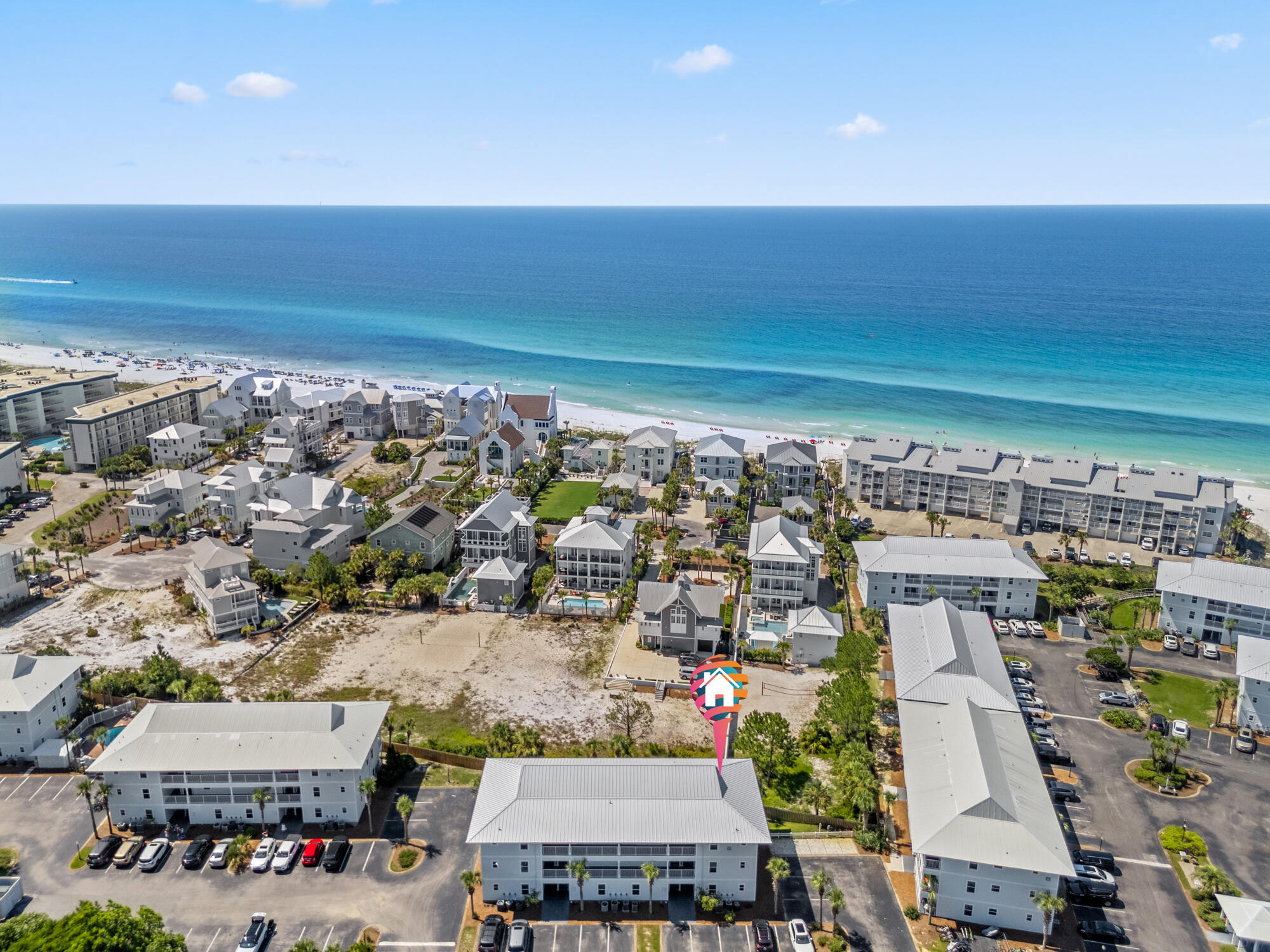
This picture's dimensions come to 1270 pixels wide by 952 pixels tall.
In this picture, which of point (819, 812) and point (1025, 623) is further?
point (1025, 623)

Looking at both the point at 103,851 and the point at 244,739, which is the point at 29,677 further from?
the point at 244,739

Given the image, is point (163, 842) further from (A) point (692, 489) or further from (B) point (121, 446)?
(B) point (121, 446)

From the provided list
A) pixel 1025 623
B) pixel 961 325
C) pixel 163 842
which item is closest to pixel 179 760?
pixel 163 842

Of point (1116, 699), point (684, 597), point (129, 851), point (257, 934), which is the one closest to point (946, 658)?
point (1116, 699)

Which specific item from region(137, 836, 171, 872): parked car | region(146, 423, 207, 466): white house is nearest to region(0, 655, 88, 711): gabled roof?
region(137, 836, 171, 872): parked car

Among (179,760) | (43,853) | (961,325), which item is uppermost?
(961,325)

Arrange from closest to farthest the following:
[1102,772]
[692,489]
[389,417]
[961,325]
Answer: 1. [1102,772]
2. [692,489]
3. [389,417]
4. [961,325]

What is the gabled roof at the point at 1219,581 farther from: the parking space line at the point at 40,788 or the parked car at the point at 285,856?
the parking space line at the point at 40,788

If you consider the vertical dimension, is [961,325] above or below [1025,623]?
above
